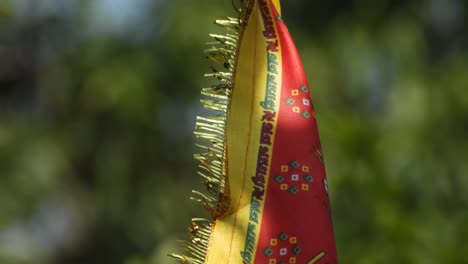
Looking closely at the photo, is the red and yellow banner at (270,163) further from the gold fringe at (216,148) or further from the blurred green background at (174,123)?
the blurred green background at (174,123)

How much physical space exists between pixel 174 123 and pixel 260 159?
5316 millimetres

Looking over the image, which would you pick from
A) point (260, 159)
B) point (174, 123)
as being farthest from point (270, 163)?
point (174, 123)

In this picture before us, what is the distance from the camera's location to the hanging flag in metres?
2.87

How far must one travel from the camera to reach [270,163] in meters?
2.91

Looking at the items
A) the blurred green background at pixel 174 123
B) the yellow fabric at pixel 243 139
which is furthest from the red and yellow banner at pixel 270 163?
the blurred green background at pixel 174 123

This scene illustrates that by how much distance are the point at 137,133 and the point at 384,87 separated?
5.49 feet

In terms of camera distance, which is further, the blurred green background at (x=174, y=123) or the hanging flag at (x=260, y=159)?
the blurred green background at (x=174, y=123)

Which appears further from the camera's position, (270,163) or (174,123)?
(174,123)

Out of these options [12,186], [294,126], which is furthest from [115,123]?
[294,126]

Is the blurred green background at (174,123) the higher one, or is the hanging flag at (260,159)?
the hanging flag at (260,159)

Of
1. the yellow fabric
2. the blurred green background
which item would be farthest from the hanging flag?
the blurred green background

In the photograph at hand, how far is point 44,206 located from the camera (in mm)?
8281

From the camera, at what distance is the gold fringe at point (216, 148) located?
2881 mm

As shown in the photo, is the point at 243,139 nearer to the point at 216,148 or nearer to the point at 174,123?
the point at 216,148
